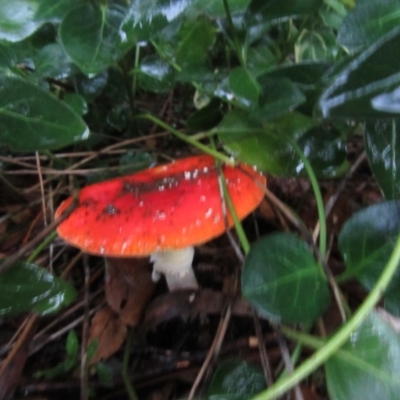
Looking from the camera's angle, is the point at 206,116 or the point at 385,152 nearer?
the point at 385,152

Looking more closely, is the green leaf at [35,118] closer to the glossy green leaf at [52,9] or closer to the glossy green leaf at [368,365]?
the glossy green leaf at [52,9]

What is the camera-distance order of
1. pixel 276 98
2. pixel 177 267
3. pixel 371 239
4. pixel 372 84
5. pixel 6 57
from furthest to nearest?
1. pixel 177 267
2. pixel 6 57
3. pixel 276 98
4. pixel 371 239
5. pixel 372 84

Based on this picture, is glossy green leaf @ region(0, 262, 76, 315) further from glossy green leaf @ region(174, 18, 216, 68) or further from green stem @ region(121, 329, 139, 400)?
glossy green leaf @ region(174, 18, 216, 68)

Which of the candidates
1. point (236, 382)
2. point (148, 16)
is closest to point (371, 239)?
point (236, 382)

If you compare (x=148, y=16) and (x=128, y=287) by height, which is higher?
(x=148, y=16)

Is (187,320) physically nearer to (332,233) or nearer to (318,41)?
(332,233)

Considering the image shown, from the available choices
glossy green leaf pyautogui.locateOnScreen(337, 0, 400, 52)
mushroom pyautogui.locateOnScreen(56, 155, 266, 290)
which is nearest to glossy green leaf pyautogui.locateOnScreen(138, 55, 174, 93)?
mushroom pyautogui.locateOnScreen(56, 155, 266, 290)

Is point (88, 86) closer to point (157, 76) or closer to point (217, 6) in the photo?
point (157, 76)
